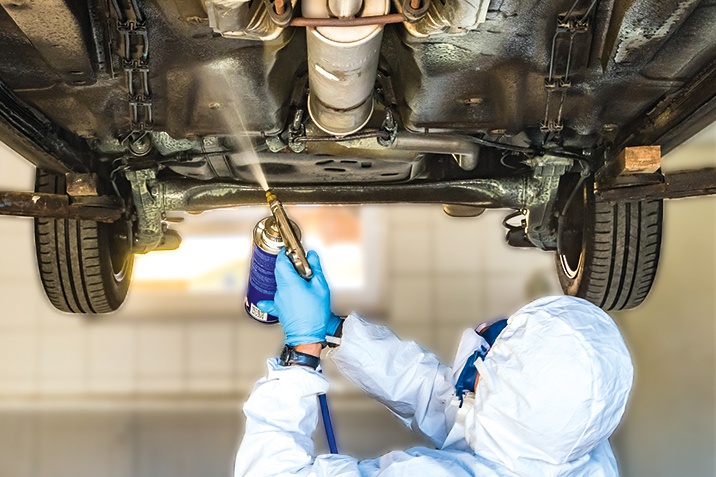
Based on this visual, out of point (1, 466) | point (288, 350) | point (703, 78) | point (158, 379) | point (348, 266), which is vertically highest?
point (703, 78)

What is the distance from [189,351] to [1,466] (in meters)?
1.56

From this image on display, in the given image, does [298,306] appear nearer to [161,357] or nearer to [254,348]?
[254,348]

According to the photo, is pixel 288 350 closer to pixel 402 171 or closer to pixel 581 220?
pixel 402 171

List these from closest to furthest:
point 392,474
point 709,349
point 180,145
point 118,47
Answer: point 392,474 → point 118,47 → point 180,145 → point 709,349

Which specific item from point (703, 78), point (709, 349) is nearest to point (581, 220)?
point (703, 78)

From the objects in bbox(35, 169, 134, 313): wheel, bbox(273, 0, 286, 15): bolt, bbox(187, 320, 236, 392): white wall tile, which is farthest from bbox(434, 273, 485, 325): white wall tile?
bbox(273, 0, 286, 15): bolt

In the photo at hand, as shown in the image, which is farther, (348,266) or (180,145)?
(348,266)

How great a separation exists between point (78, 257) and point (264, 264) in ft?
2.93

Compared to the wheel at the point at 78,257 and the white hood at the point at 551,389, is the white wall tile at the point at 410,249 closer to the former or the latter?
the wheel at the point at 78,257

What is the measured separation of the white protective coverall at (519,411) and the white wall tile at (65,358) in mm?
4069

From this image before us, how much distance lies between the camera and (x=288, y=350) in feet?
5.78

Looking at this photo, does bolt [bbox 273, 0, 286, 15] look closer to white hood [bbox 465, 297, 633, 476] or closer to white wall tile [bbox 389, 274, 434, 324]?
white hood [bbox 465, 297, 633, 476]

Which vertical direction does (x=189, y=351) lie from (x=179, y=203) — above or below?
below

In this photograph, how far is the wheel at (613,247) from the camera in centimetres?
237
